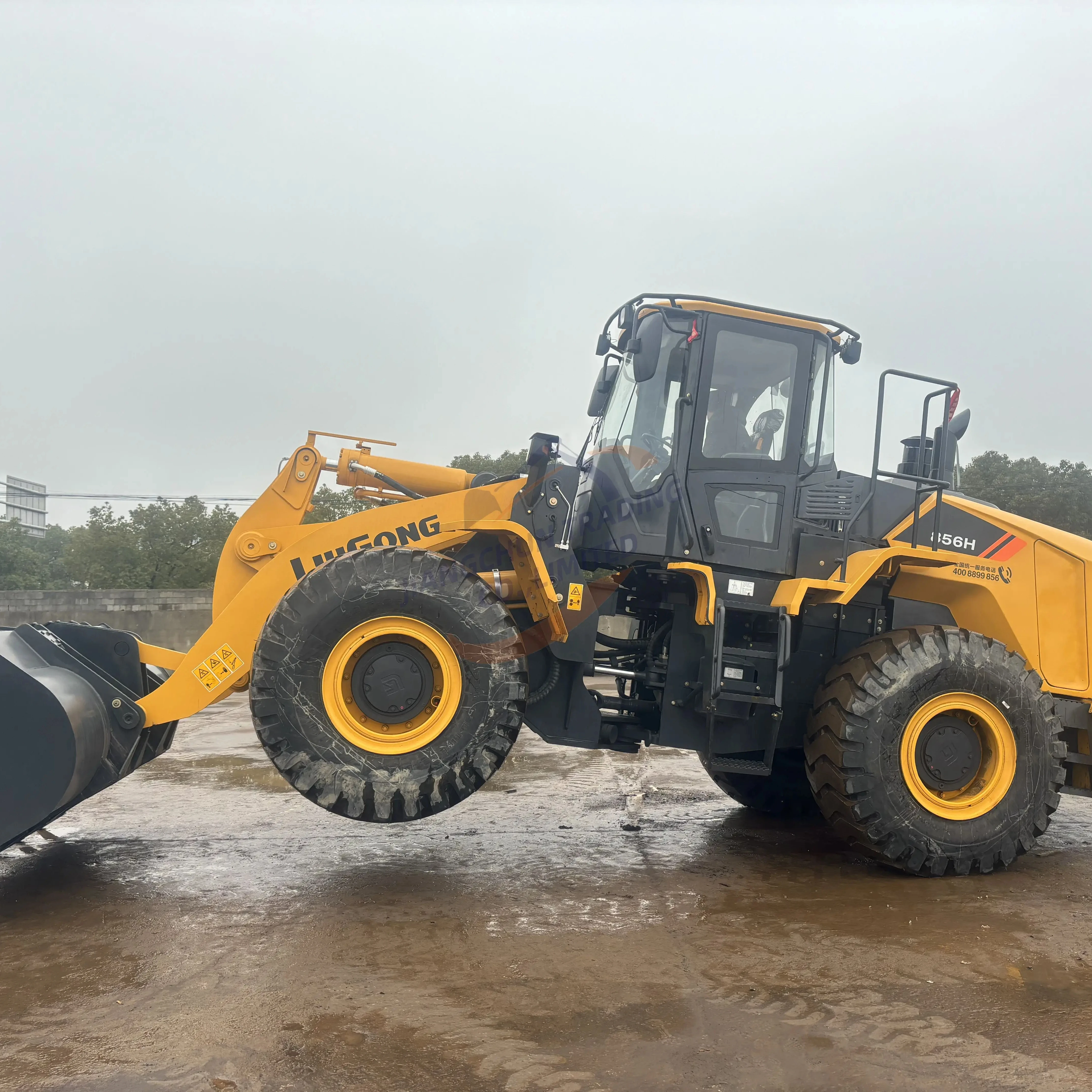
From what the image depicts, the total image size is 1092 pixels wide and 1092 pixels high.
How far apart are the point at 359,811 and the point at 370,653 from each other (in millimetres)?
734

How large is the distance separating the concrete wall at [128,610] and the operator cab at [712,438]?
54.0 ft

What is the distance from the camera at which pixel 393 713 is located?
452 centimetres

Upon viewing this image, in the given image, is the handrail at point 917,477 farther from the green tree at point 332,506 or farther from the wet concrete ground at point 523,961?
the green tree at point 332,506

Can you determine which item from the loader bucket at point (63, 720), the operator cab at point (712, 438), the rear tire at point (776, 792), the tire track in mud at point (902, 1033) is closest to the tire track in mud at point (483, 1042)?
the tire track in mud at point (902, 1033)

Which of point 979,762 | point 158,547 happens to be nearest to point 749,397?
point 979,762

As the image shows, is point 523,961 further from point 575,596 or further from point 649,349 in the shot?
point 649,349

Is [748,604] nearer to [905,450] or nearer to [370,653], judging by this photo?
[905,450]

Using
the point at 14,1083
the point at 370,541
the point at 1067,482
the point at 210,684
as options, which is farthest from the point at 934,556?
the point at 1067,482

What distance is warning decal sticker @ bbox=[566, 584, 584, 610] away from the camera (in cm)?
505

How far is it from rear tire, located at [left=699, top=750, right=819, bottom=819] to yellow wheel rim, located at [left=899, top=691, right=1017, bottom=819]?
4.59ft

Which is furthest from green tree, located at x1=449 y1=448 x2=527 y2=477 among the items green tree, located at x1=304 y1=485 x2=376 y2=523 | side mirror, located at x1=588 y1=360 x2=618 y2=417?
side mirror, located at x1=588 y1=360 x2=618 y2=417

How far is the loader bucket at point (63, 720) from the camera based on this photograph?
407cm

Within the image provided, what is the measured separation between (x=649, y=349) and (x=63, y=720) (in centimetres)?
350

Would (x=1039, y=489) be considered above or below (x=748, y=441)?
above
